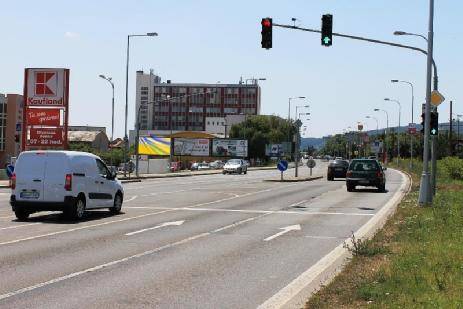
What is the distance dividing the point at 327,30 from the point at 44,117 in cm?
2483

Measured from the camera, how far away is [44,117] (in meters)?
42.8

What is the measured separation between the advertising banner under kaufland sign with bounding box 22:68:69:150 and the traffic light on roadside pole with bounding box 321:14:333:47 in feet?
76.7

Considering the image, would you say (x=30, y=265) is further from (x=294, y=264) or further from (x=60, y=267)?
(x=294, y=264)

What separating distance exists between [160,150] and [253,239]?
89.0 meters

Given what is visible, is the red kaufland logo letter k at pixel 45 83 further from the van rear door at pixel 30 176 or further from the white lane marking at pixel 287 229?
the white lane marking at pixel 287 229

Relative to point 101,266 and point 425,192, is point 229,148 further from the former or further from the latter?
point 101,266

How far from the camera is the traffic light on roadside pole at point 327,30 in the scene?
76.9 feet

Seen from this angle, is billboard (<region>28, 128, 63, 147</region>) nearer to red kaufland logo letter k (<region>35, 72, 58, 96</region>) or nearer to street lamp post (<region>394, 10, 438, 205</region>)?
red kaufland logo letter k (<region>35, 72, 58, 96</region>)

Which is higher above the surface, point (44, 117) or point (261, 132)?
point (261, 132)

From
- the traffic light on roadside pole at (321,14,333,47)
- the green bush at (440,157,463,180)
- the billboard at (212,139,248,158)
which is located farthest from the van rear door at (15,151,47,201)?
the billboard at (212,139,248,158)

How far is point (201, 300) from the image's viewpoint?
7805 millimetres

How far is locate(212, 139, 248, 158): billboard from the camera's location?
366 ft

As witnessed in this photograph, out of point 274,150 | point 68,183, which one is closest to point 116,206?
point 68,183

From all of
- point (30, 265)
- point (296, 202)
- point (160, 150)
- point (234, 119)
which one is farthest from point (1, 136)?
point (234, 119)
